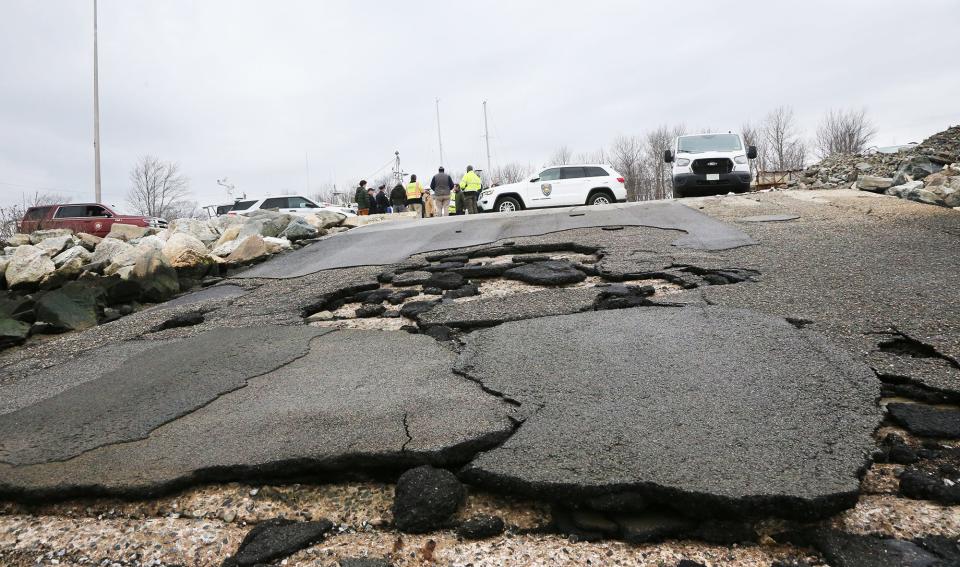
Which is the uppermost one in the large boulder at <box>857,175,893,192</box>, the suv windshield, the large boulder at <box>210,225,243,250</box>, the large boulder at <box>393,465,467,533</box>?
the suv windshield

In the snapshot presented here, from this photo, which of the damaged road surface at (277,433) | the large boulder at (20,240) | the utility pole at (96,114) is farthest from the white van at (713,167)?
the utility pole at (96,114)

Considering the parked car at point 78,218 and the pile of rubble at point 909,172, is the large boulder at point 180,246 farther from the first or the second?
the pile of rubble at point 909,172

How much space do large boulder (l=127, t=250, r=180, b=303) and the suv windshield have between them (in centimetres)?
1268

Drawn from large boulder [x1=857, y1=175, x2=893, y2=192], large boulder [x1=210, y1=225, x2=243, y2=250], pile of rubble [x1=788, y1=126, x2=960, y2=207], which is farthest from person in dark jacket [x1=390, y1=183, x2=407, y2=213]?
large boulder [x1=857, y1=175, x2=893, y2=192]

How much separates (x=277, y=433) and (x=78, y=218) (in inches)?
785

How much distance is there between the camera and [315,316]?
17.9 ft

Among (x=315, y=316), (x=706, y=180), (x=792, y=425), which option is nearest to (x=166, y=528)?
(x=792, y=425)

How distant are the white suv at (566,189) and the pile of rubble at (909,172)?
5717 mm

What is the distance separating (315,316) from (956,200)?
887 cm

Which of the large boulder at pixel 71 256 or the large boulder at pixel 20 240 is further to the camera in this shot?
the large boulder at pixel 20 240

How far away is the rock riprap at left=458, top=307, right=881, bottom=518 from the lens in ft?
7.25

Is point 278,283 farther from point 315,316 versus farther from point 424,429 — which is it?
point 424,429

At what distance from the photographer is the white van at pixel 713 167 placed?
14.6 meters

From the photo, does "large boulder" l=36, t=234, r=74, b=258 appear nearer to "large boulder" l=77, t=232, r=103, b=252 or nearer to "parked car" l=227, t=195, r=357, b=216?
"large boulder" l=77, t=232, r=103, b=252
